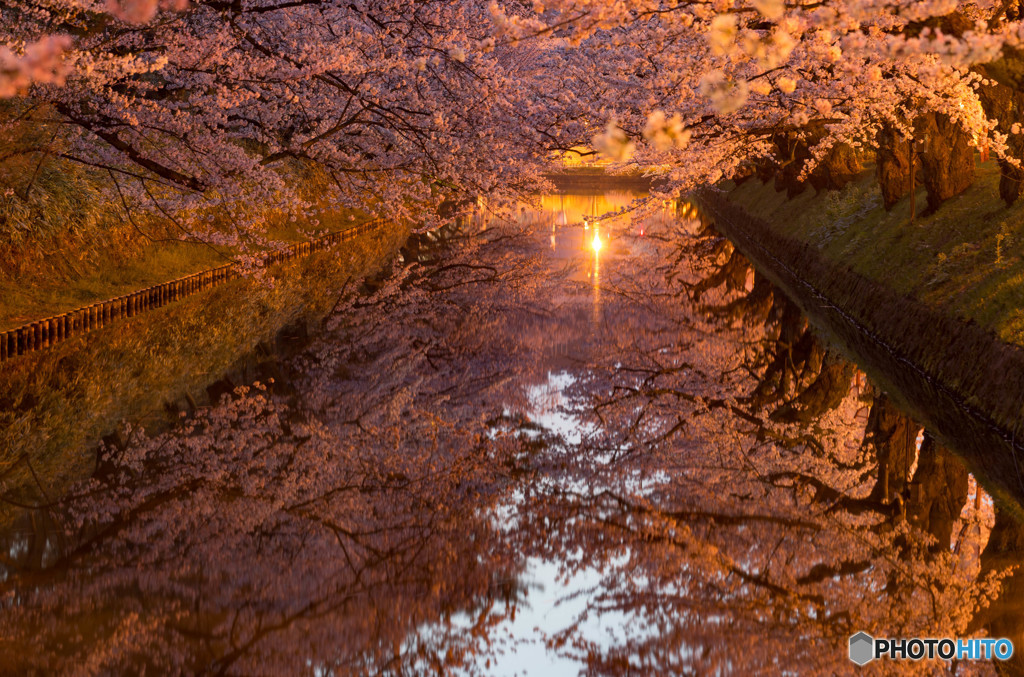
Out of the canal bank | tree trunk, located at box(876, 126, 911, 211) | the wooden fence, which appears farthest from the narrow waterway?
tree trunk, located at box(876, 126, 911, 211)

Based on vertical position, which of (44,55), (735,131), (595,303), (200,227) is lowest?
(595,303)

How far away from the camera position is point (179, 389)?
17.1 metres

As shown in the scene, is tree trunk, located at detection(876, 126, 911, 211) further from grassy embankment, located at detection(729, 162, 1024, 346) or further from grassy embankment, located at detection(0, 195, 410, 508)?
grassy embankment, located at detection(0, 195, 410, 508)

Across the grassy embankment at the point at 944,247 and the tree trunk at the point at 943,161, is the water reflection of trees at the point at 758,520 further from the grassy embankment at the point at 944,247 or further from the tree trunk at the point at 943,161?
the tree trunk at the point at 943,161

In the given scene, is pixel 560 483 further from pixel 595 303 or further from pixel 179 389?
pixel 595 303

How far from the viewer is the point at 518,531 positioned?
10.5 metres

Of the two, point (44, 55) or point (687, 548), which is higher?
point (44, 55)

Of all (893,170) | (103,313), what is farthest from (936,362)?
(103,313)

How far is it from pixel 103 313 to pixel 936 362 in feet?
53.1

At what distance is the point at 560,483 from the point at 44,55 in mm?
7022

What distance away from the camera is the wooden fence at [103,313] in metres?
19.1

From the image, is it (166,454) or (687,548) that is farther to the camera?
(166,454)

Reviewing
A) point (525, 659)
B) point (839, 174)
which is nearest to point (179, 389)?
point (525, 659)

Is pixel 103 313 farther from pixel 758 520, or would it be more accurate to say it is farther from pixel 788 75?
pixel 758 520
